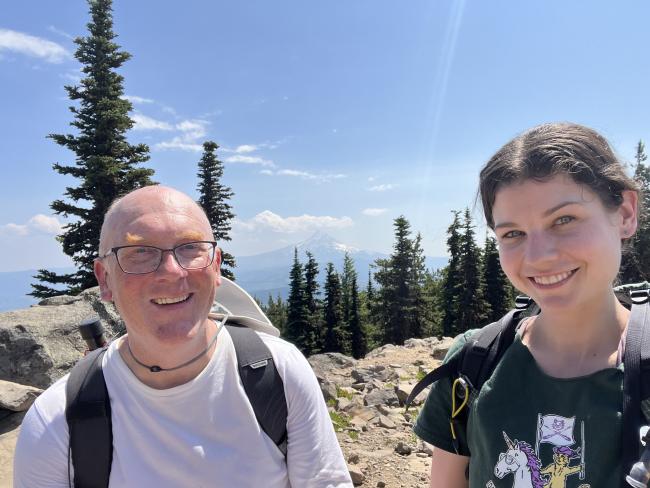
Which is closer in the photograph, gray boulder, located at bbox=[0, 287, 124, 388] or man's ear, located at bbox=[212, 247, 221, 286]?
man's ear, located at bbox=[212, 247, 221, 286]

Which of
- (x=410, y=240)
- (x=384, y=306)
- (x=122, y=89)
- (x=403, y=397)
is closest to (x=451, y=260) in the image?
(x=410, y=240)

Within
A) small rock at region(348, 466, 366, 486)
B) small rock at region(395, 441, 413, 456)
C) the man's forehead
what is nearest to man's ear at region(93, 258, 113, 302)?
the man's forehead

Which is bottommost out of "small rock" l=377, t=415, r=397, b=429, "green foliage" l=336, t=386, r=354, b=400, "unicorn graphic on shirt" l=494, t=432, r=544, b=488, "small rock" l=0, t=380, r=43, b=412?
"small rock" l=377, t=415, r=397, b=429

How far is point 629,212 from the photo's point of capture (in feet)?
5.78

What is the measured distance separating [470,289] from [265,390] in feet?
146

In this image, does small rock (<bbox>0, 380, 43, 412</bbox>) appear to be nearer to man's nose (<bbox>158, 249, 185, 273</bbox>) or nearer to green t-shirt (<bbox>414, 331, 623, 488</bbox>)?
man's nose (<bbox>158, 249, 185, 273</bbox>)

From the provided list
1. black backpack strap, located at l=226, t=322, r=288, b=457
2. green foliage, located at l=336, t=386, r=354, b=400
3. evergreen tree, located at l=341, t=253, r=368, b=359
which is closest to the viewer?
black backpack strap, located at l=226, t=322, r=288, b=457

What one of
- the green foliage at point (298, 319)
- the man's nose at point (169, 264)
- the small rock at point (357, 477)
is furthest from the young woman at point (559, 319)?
the green foliage at point (298, 319)

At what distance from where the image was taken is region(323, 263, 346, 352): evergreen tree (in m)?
50.2

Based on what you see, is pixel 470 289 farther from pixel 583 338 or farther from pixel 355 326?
pixel 583 338

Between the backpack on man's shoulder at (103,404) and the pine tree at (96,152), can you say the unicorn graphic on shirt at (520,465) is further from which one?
the pine tree at (96,152)

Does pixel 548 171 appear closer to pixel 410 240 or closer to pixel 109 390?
pixel 109 390

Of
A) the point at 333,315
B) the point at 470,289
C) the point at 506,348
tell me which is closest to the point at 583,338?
the point at 506,348

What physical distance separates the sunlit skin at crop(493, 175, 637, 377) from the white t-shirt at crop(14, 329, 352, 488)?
115 cm
